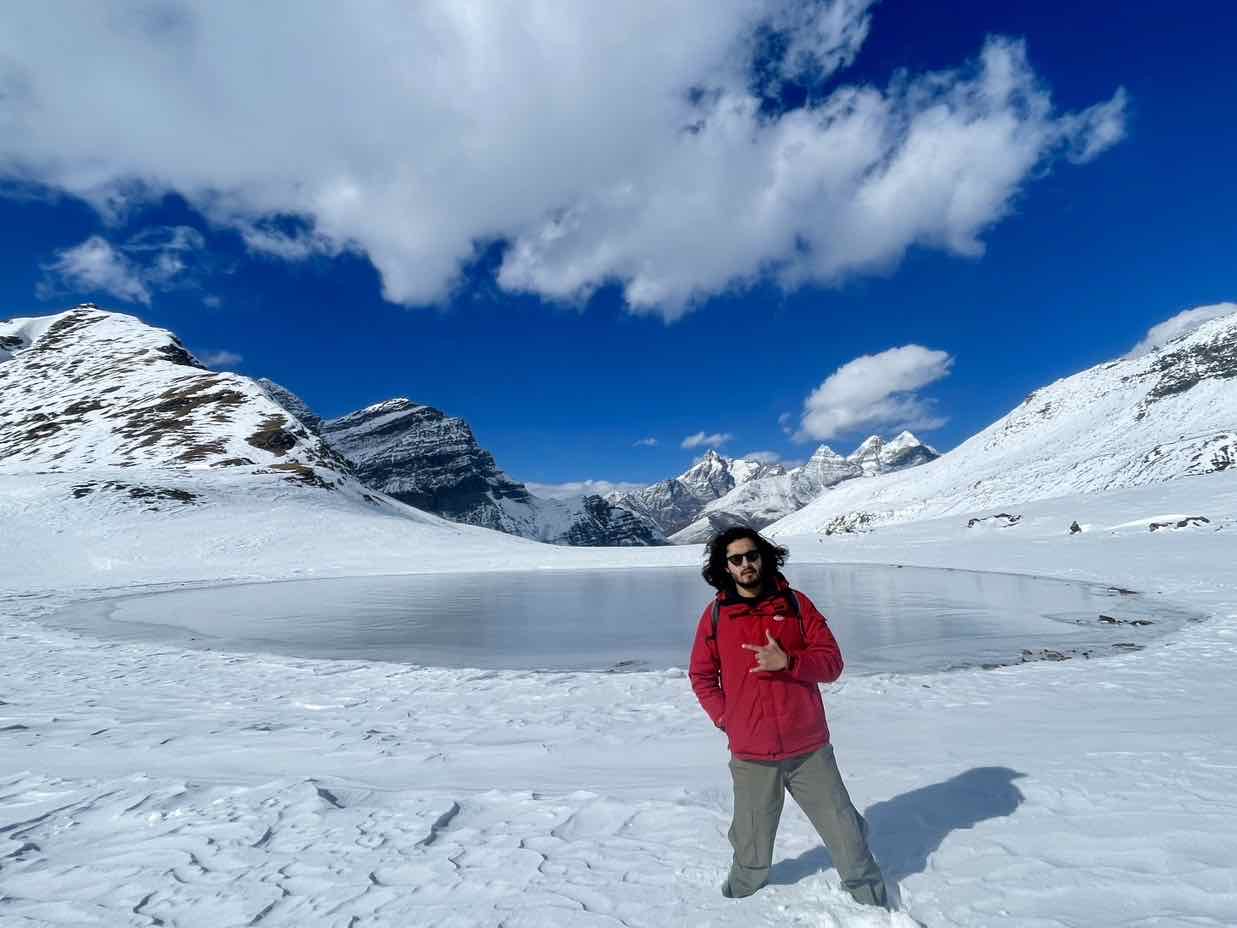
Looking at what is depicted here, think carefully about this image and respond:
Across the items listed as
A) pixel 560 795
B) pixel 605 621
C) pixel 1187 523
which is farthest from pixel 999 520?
pixel 560 795

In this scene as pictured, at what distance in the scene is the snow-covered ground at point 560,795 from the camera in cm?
377

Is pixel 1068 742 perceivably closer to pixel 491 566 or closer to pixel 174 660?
pixel 174 660

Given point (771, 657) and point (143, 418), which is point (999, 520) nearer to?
point (771, 657)

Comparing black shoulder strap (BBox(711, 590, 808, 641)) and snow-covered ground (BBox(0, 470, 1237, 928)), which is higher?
black shoulder strap (BBox(711, 590, 808, 641))

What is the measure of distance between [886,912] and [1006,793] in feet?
7.32

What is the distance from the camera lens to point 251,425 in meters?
77.5

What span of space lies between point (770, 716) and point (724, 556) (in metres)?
0.97

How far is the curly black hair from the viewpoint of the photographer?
391 cm

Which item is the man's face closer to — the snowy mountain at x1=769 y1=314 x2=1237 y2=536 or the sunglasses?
the sunglasses

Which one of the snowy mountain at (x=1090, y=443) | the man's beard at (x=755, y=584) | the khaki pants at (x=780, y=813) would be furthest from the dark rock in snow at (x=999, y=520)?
the snowy mountain at (x=1090, y=443)

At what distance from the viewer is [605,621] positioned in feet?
56.0

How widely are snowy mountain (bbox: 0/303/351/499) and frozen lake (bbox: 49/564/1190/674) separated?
36499mm

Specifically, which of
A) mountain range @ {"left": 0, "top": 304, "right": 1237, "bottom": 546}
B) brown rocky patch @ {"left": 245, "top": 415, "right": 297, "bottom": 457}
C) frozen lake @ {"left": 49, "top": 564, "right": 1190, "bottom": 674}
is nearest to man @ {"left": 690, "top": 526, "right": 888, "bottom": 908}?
frozen lake @ {"left": 49, "top": 564, "right": 1190, "bottom": 674}

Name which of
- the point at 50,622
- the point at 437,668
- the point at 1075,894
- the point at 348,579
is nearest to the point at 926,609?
the point at 437,668
